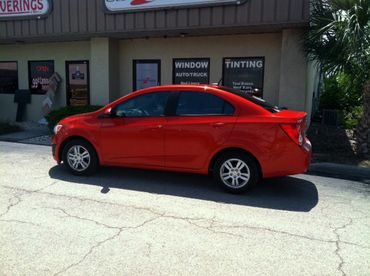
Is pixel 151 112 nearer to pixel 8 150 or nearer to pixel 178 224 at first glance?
pixel 178 224

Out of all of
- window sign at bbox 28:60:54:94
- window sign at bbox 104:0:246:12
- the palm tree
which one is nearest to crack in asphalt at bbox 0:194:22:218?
window sign at bbox 104:0:246:12

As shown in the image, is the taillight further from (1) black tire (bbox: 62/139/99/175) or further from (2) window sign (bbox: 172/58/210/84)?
(2) window sign (bbox: 172/58/210/84)

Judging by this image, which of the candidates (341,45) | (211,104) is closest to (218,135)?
(211,104)

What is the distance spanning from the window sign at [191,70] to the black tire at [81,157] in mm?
5002

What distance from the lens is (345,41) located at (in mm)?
7090

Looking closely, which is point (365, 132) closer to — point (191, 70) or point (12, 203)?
point (191, 70)

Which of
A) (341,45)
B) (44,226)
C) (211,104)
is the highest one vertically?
(341,45)

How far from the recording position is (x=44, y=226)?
4266 mm

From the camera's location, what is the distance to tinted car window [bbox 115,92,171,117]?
19.4 feet

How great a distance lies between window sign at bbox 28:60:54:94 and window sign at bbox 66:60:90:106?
76 centimetres

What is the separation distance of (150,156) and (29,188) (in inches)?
74.7

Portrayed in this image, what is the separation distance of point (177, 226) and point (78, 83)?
890 cm

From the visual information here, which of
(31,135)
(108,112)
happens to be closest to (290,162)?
(108,112)

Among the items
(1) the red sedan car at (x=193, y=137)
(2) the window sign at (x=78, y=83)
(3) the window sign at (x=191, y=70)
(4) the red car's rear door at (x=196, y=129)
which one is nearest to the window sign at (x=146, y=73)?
(3) the window sign at (x=191, y=70)
